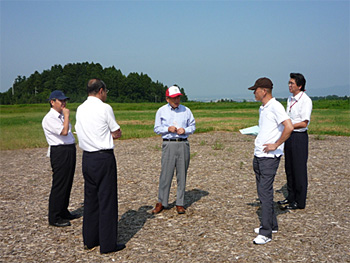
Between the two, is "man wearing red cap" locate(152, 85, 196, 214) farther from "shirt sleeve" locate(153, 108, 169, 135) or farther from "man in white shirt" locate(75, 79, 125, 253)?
"man in white shirt" locate(75, 79, 125, 253)

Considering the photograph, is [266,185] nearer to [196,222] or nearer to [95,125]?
[196,222]

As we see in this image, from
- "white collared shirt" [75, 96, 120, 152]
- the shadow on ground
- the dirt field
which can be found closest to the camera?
Result: "white collared shirt" [75, 96, 120, 152]

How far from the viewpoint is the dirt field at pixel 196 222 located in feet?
17.3

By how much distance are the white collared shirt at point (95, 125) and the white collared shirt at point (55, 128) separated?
50.6 inches

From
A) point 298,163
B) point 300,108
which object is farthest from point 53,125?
point 298,163

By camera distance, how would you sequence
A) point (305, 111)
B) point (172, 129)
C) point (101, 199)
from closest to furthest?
point (101, 199)
point (172, 129)
point (305, 111)

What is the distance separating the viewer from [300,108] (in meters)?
6.85

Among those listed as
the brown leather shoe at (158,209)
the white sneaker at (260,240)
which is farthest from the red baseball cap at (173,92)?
the white sneaker at (260,240)

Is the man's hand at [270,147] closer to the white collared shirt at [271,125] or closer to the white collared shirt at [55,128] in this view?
the white collared shirt at [271,125]

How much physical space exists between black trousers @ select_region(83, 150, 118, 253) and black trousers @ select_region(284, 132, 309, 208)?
3545 mm

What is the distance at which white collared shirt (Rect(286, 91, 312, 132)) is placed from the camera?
6809mm

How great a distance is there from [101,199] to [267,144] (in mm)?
2466

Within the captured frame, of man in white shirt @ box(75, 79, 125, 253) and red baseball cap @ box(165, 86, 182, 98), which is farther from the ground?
red baseball cap @ box(165, 86, 182, 98)

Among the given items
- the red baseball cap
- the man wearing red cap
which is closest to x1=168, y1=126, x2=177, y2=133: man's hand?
the man wearing red cap
